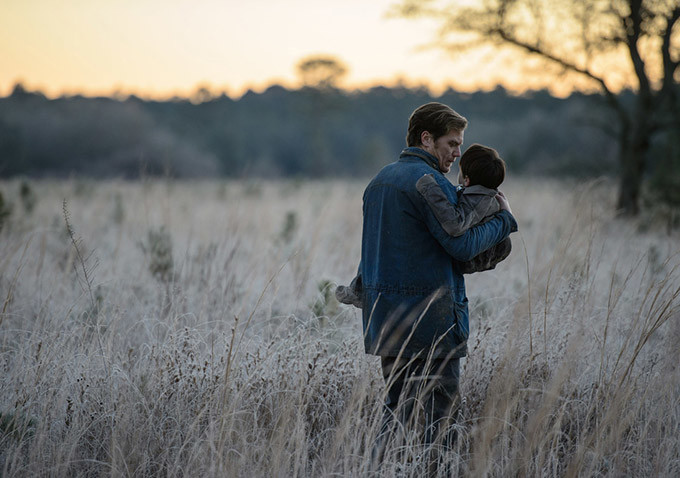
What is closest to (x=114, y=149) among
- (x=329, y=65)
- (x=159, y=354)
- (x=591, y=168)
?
(x=329, y=65)

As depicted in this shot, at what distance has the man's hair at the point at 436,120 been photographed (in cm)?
231

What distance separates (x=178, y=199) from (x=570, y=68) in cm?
870

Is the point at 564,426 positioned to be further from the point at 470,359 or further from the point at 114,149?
the point at 114,149

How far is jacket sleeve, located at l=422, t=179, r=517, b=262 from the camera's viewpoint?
2199 mm

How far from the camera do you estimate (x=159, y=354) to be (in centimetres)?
299

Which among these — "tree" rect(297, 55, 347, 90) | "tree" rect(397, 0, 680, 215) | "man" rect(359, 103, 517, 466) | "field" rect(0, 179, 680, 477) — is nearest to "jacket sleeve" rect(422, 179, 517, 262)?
"man" rect(359, 103, 517, 466)

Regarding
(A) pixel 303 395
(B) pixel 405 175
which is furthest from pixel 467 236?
(A) pixel 303 395

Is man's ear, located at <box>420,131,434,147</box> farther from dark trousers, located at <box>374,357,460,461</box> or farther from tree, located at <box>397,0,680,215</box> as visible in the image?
tree, located at <box>397,0,680,215</box>

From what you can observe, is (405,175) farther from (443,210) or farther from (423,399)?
(423,399)

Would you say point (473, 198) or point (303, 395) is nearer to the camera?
point (473, 198)

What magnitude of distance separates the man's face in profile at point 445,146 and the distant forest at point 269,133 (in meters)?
11.0

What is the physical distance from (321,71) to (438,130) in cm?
4856

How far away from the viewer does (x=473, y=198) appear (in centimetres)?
230

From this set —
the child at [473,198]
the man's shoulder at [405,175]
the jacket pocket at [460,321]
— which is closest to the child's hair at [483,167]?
the child at [473,198]
